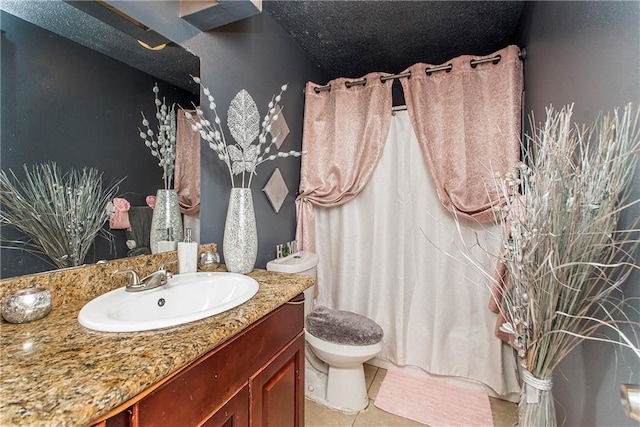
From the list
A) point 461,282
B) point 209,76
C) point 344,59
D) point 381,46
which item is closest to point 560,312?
point 461,282

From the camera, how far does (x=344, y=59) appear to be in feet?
7.22

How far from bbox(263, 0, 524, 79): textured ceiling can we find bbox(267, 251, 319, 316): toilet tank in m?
1.52

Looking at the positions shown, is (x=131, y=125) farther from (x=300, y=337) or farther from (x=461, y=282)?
(x=461, y=282)

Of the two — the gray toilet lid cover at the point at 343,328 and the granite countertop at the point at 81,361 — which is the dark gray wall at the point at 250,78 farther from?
the granite countertop at the point at 81,361

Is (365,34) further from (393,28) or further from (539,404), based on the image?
(539,404)

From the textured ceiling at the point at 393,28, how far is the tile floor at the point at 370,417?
2365 millimetres

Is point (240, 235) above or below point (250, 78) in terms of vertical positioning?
below

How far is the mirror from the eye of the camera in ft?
2.47

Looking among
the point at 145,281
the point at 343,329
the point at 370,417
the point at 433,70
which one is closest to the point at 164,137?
the point at 145,281

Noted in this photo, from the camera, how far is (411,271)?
6.32 feet

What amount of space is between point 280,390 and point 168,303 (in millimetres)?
490

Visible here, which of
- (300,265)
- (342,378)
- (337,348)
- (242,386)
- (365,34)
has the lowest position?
(342,378)

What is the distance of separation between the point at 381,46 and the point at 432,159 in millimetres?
936

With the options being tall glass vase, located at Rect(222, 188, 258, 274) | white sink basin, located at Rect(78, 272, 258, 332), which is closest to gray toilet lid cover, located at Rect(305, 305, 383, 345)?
tall glass vase, located at Rect(222, 188, 258, 274)
